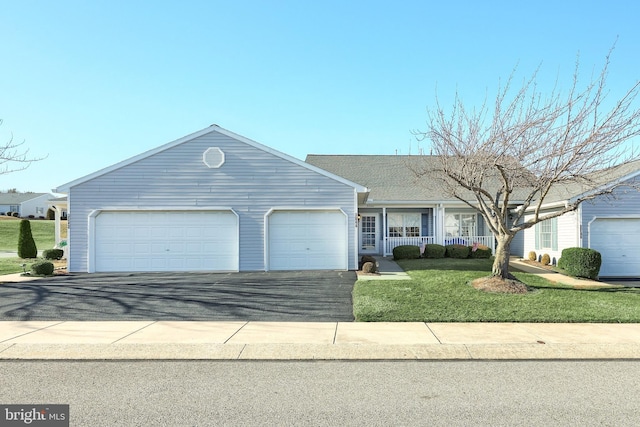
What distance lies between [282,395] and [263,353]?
5.60 ft

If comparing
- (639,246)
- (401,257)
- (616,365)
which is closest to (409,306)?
(616,365)

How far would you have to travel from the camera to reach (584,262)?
14922 millimetres

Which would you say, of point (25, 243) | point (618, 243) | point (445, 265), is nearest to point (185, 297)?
point (445, 265)

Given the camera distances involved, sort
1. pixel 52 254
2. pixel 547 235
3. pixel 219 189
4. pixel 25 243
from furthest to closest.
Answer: pixel 25 243
pixel 52 254
pixel 547 235
pixel 219 189

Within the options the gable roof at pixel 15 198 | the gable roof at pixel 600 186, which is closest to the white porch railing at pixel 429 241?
the gable roof at pixel 600 186

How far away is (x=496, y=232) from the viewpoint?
12.8 meters

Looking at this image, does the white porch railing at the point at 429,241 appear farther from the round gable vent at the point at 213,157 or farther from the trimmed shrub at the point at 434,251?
the round gable vent at the point at 213,157

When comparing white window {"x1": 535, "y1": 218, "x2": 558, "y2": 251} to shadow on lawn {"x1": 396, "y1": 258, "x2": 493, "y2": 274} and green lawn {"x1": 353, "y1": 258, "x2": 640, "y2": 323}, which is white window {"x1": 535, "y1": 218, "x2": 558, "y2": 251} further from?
green lawn {"x1": 353, "y1": 258, "x2": 640, "y2": 323}

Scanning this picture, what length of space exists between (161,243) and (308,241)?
18.7 ft

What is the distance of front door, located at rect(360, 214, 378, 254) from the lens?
22.0 metres

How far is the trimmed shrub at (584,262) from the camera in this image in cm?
1487

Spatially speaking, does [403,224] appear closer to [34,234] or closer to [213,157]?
[213,157]

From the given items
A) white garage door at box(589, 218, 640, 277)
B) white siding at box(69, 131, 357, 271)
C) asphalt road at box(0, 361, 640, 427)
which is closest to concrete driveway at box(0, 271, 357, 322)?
white siding at box(69, 131, 357, 271)

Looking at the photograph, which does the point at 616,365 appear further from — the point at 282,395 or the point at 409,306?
the point at 282,395
